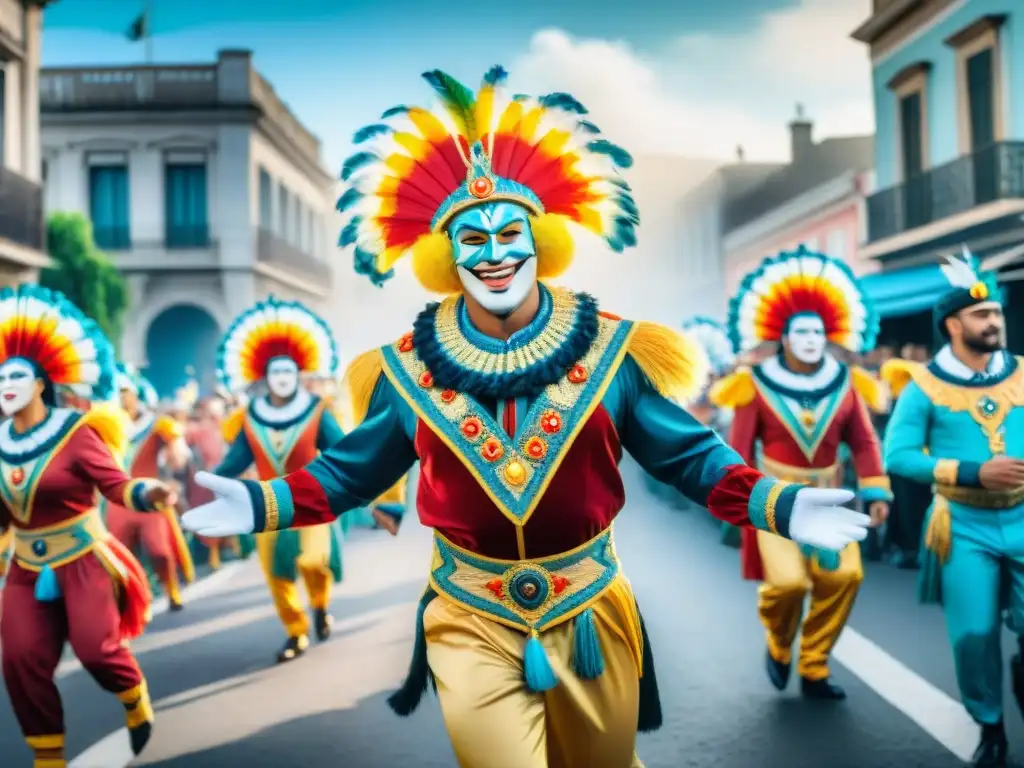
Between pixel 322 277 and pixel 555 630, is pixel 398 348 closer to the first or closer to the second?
pixel 555 630

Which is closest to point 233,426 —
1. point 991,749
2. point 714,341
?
point 991,749

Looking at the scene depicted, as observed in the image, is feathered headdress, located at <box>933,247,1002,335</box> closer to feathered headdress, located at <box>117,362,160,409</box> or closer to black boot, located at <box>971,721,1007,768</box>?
black boot, located at <box>971,721,1007,768</box>

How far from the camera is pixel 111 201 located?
1176 inches

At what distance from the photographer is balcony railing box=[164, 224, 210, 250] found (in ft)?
98.1

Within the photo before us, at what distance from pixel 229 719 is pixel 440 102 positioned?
3.72 m

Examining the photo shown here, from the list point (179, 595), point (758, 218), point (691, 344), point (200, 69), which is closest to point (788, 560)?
point (691, 344)

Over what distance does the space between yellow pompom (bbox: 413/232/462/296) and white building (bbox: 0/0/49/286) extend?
50.7 feet

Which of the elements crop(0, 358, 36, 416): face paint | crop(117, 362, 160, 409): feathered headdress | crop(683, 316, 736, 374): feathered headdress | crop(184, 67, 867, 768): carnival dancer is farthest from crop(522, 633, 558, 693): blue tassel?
crop(683, 316, 736, 374): feathered headdress

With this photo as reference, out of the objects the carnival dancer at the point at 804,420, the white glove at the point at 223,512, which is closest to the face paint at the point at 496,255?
the white glove at the point at 223,512

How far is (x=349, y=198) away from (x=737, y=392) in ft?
11.1

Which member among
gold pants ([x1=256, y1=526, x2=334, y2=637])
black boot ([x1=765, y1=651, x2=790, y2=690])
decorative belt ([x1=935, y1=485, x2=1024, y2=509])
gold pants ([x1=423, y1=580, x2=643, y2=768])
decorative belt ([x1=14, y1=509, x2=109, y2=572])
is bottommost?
black boot ([x1=765, y1=651, x2=790, y2=690])

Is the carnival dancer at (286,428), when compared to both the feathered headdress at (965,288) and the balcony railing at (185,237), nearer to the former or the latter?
Answer: the feathered headdress at (965,288)

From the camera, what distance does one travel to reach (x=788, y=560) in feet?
19.8

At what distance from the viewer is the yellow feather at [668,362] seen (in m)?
3.50
